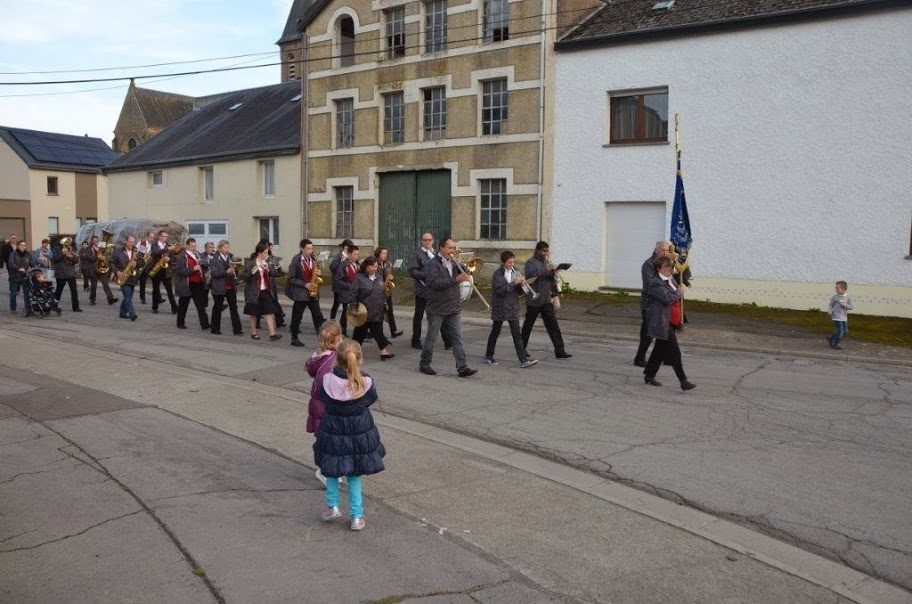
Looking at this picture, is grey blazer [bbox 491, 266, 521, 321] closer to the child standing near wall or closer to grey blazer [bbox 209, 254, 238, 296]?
the child standing near wall

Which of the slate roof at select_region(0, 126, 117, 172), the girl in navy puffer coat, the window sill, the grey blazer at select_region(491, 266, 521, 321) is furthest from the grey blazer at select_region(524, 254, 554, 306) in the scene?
the slate roof at select_region(0, 126, 117, 172)

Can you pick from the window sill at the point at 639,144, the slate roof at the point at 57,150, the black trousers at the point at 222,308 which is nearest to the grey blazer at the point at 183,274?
the black trousers at the point at 222,308

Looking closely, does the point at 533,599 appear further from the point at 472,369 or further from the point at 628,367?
the point at 628,367

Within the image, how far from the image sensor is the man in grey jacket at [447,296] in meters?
11.4

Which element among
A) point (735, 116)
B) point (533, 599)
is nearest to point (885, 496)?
point (533, 599)

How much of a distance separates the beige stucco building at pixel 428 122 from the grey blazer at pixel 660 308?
40.9 feet

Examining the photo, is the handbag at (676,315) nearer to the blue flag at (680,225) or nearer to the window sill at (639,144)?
the blue flag at (680,225)

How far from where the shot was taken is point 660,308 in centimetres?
1046

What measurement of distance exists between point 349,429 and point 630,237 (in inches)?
666

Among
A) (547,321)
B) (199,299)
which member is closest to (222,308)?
(199,299)

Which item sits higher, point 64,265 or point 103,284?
point 64,265

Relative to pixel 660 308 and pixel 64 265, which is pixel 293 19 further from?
pixel 660 308

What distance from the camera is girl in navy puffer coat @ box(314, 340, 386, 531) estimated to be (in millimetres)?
5684

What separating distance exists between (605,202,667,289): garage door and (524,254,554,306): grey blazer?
29.7 ft
